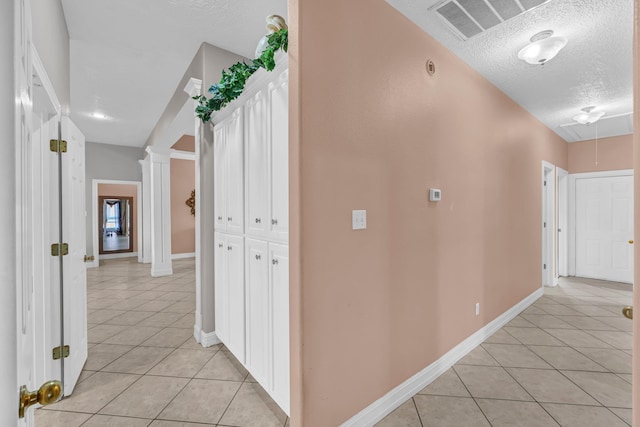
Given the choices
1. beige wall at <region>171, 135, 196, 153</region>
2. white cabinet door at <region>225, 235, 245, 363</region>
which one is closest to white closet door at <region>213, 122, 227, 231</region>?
white cabinet door at <region>225, 235, 245, 363</region>

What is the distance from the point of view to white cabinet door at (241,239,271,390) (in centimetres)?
185

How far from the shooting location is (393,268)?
1902mm

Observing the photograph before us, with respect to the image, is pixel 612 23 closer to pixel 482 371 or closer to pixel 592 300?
pixel 482 371

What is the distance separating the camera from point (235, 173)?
231 cm

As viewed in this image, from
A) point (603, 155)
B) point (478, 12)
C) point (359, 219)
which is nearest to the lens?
point (359, 219)

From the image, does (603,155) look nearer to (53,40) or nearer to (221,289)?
(221,289)

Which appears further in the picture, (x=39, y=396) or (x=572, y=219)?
(x=572, y=219)

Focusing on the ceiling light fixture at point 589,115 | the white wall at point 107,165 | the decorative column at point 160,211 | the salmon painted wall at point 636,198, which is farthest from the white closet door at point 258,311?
the white wall at point 107,165

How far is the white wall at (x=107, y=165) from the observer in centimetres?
696

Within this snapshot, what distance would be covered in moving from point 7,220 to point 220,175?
2.16 meters

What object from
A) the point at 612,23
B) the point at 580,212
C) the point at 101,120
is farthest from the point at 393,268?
the point at 101,120

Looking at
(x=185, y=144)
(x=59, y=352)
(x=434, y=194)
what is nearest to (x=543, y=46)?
(x=434, y=194)

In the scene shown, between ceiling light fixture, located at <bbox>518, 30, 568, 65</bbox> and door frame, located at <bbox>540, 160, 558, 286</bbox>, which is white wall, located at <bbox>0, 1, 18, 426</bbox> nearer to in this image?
ceiling light fixture, located at <bbox>518, 30, 568, 65</bbox>

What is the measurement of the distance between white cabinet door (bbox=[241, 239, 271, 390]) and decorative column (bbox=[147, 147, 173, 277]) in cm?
450
